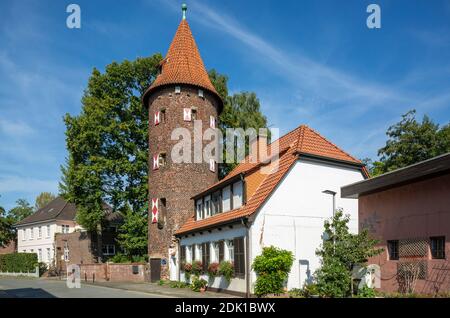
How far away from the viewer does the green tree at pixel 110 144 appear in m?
37.0

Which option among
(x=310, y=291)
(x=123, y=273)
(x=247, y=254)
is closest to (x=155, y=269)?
(x=123, y=273)

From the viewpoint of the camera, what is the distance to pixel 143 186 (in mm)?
38062

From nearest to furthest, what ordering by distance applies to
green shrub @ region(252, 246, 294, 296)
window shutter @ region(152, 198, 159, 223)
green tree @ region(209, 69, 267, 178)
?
green shrub @ region(252, 246, 294, 296) < window shutter @ region(152, 198, 159, 223) < green tree @ region(209, 69, 267, 178)

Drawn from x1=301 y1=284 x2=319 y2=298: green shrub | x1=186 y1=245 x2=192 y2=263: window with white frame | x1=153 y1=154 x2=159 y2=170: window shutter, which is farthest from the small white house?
x1=153 y1=154 x2=159 y2=170: window shutter

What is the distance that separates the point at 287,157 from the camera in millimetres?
22516

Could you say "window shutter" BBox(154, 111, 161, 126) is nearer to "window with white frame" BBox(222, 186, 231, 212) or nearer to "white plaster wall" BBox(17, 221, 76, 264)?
"window with white frame" BBox(222, 186, 231, 212)

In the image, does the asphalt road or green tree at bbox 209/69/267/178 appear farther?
green tree at bbox 209/69/267/178

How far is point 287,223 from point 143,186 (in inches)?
768

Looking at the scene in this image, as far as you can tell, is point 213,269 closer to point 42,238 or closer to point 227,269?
point 227,269

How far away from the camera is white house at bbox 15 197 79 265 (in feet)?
183

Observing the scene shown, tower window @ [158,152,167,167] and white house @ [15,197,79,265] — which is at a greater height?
tower window @ [158,152,167,167]

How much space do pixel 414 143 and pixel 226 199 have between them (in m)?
22.3
